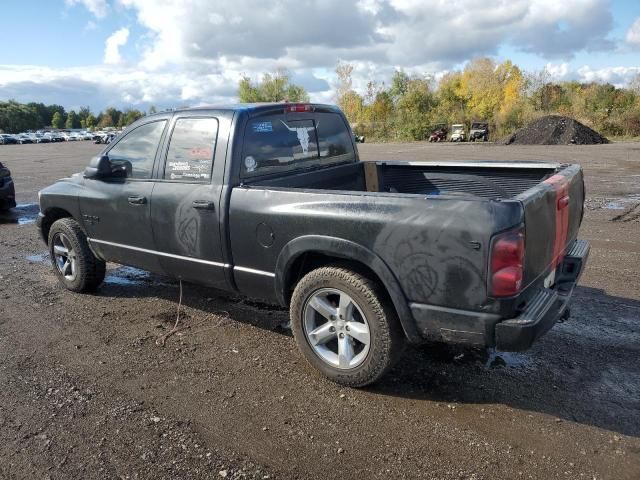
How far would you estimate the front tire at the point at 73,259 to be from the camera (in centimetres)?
546

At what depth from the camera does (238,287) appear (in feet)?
13.5

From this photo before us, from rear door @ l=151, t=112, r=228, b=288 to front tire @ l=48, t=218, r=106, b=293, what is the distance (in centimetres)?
136

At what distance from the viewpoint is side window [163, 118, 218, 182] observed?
4.19m

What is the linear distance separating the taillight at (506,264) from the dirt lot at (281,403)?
34.6 inches

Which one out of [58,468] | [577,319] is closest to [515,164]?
[577,319]

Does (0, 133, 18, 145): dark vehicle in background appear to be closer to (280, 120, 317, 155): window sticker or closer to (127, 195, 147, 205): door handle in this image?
(127, 195, 147, 205): door handle

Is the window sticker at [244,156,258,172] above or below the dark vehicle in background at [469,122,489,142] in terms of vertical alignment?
above

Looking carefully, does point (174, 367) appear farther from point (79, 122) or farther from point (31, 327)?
point (79, 122)

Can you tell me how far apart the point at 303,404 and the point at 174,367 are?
1.15 meters

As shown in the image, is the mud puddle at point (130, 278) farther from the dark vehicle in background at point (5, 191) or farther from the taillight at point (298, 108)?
the dark vehicle in background at point (5, 191)

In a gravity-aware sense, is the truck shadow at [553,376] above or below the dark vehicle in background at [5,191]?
below

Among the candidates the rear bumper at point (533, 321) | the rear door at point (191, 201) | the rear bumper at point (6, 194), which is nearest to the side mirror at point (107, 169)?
the rear door at point (191, 201)

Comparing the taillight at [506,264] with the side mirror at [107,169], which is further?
the side mirror at [107,169]

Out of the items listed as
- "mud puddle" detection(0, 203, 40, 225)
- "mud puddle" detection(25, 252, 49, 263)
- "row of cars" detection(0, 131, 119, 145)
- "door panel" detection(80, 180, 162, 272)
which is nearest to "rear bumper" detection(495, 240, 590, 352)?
"door panel" detection(80, 180, 162, 272)
